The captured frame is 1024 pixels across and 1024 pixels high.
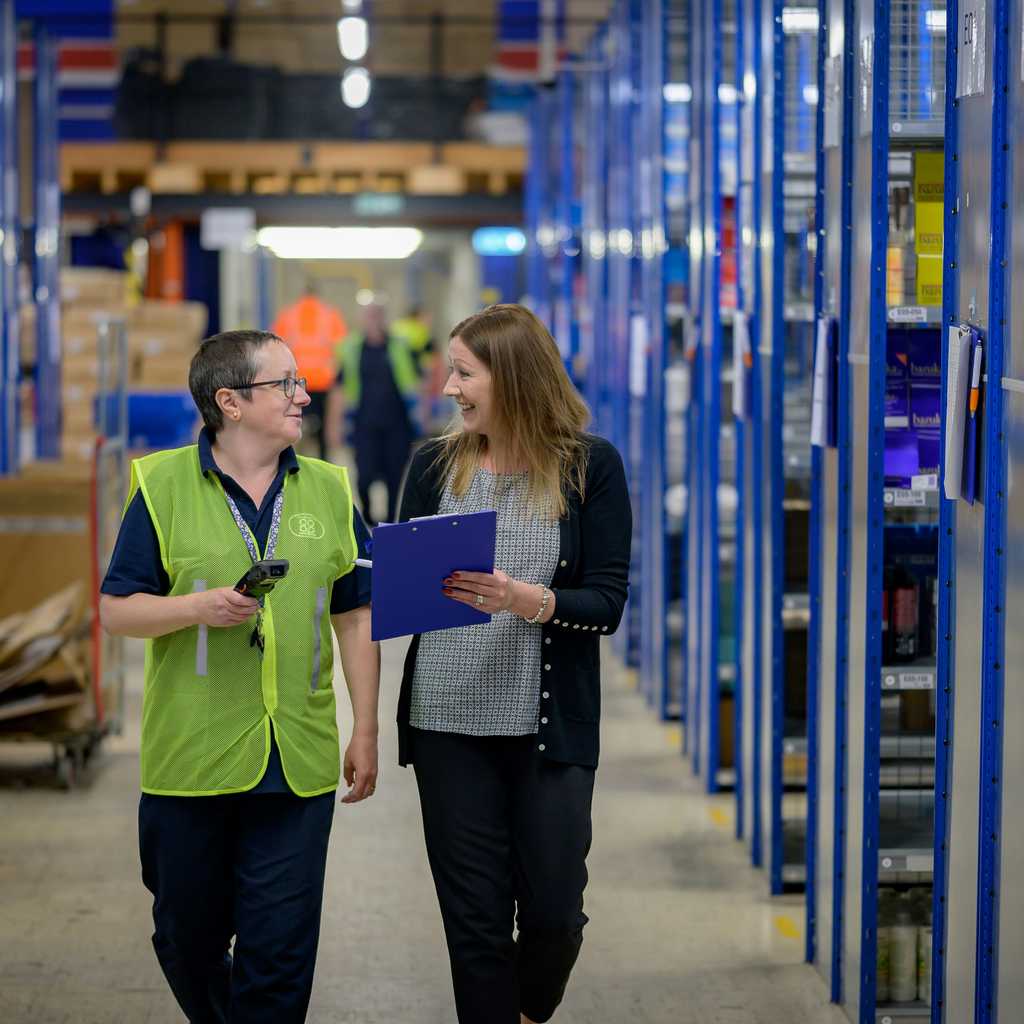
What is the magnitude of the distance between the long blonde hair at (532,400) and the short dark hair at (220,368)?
1.28 ft

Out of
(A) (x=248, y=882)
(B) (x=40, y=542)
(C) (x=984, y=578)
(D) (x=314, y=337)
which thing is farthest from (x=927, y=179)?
(D) (x=314, y=337)

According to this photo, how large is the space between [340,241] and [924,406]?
841 inches

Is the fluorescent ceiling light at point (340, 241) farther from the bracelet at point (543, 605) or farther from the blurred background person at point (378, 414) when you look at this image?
the bracelet at point (543, 605)

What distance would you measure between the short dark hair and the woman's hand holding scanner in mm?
391

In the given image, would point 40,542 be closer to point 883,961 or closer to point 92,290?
point 883,961

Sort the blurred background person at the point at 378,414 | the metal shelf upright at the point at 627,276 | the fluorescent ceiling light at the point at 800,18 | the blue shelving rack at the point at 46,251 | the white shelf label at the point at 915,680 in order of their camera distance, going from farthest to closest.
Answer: the blue shelving rack at the point at 46,251
the blurred background person at the point at 378,414
the metal shelf upright at the point at 627,276
the fluorescent ceiling light at the point at 800,18
the white shelf label at the point at 915,680

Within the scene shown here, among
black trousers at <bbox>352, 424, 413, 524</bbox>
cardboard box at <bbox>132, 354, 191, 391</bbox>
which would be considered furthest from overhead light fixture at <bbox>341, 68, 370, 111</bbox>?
black trousers at <bbox>352, 424, 413, 524</bbox>

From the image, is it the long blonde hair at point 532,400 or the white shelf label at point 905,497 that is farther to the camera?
the white shelf label at point 905,497

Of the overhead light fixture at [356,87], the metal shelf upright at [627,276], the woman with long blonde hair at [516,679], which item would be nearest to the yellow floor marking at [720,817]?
the metal shelf upright at [627,276]

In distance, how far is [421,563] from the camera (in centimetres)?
300

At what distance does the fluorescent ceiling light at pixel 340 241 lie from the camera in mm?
23766

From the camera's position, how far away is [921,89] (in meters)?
4.21

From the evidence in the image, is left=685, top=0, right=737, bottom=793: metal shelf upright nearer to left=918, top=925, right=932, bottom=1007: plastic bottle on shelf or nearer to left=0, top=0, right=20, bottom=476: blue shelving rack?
left=918, top=925, right=932, bottom=1007: plastic bottle on shelf

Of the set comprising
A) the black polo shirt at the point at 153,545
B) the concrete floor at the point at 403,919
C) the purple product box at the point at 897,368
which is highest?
the purple product box at the point at 897,368
